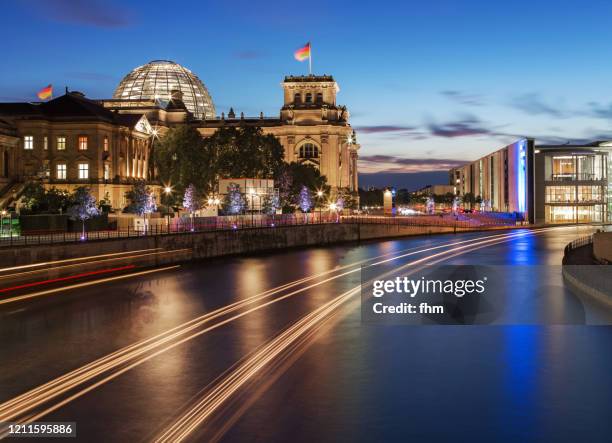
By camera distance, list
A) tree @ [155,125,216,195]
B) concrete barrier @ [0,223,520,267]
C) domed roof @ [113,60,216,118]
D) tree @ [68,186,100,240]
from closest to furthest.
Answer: concrete barrier @ [0,223,520,267], tree @ [68,186,100,240], tree @ [155,125,216,195], domed roof @ [113,60,216,118]

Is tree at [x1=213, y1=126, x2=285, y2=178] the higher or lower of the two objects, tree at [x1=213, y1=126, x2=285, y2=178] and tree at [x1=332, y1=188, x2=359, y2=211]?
the higher

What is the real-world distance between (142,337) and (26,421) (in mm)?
12629

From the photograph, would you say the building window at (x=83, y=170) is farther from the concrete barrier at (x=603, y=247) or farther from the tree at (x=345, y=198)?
the concrete barrier at (x=603, y=247)

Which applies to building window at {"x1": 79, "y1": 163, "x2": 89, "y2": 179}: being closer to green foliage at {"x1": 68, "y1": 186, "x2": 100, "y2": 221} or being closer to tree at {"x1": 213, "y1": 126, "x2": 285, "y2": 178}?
tree at {"x1": 213, "y1": 126, "x2": 285, "y2": 178}

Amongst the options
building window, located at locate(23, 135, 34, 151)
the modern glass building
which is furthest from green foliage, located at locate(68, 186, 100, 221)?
the modern glass building

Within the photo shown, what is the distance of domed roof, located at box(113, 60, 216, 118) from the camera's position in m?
180

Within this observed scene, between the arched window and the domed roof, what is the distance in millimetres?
28211

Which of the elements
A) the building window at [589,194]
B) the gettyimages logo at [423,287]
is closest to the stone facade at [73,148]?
the gettyimages logo at [423,287]

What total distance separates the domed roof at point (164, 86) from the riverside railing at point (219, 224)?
228ft

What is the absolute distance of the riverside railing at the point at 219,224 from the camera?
55.3 m

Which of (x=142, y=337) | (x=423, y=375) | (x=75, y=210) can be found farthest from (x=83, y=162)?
(x=423, y=375)

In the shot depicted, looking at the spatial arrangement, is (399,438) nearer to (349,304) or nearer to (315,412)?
(315,412)

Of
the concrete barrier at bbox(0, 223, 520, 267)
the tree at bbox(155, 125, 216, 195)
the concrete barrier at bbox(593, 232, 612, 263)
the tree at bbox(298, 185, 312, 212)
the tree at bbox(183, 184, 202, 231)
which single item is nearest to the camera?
the concrete barrier at bbox(0, 223, 520, 267)

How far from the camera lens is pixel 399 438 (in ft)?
59.5
